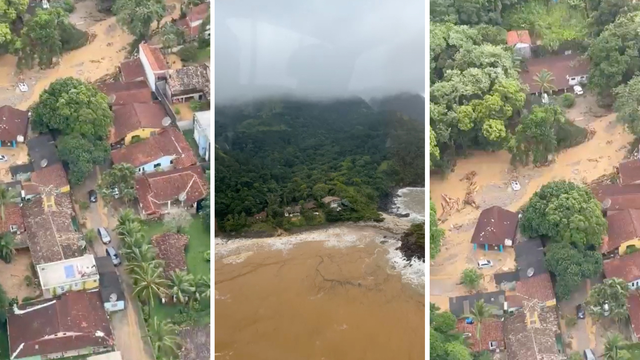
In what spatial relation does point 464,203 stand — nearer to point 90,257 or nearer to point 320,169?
point 320,169

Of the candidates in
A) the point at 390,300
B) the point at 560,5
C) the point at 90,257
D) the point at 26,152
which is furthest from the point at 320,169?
the point at 560,5

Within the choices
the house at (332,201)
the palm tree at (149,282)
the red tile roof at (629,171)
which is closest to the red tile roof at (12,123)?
the palm tree at (149,282)

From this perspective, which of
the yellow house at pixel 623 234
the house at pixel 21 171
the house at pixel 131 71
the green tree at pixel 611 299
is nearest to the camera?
the green tree at pixel 611 299

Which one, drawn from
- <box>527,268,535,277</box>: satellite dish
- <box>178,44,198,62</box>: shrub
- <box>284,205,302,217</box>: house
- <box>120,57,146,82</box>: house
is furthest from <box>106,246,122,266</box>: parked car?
<box>527,268,535,277</box>: satellite dish

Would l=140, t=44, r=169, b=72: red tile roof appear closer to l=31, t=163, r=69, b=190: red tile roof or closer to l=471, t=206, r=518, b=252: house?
l=31, t=163, r=69, b=190: red tile roof

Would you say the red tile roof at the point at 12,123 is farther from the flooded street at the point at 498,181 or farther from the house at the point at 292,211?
the flooded street at the point at 498,181

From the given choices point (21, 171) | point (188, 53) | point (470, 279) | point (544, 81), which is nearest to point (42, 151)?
point (21, 171)

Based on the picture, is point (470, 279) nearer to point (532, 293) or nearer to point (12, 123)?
point (532, 293)
